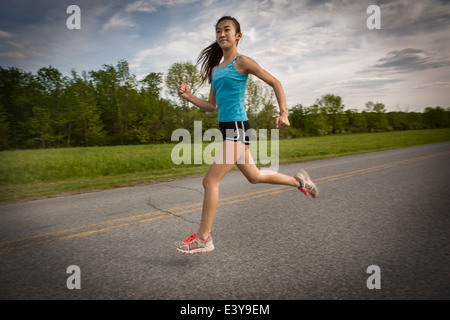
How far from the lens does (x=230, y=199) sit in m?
5.25

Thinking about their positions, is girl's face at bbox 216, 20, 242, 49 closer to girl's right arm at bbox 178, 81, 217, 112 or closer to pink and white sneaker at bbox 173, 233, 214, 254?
girl's right arm at bbox 178, 81, 217, 112

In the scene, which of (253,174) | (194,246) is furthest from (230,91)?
(194,246)

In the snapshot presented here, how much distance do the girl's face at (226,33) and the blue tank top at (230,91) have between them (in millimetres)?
230

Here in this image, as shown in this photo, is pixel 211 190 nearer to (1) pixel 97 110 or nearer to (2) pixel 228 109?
(2) pixel 228 109

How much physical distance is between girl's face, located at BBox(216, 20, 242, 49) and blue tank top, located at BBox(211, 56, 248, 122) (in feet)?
0.75

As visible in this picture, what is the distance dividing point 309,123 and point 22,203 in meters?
67.7

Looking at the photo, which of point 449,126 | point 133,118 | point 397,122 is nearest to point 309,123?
point 397,122

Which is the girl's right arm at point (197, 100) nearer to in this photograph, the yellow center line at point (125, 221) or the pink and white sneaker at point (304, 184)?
the pink and white sneaker at point (304, 184)

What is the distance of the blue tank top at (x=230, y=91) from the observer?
2855 millimetres

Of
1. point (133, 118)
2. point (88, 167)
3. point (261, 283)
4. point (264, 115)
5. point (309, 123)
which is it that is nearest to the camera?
point (261, 283)

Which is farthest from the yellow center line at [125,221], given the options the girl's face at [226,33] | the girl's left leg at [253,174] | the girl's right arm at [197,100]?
the girl's face at [226,33]

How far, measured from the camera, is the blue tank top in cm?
286


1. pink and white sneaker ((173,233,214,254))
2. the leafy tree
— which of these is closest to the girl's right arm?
pink and white sneaker ((173,233,214,254))
